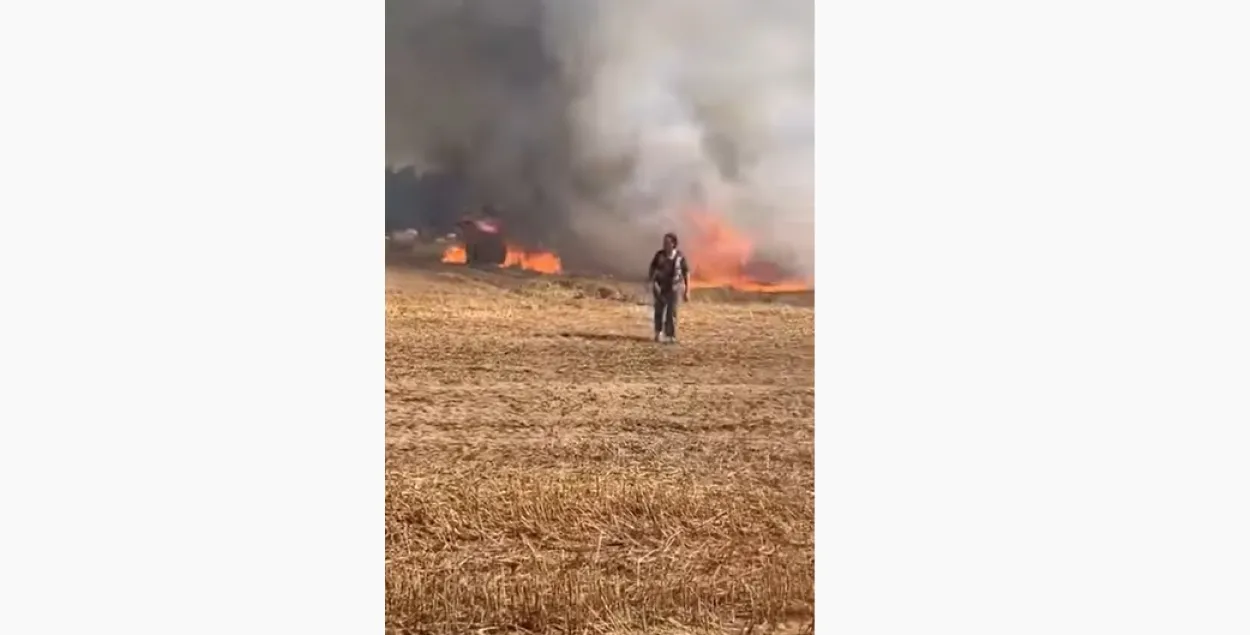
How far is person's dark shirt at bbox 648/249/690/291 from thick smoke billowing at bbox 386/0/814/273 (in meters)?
0.10


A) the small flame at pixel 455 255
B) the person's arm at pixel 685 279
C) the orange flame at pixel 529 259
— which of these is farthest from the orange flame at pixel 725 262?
the small flame at pixel 455 255

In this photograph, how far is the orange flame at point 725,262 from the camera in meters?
3.14

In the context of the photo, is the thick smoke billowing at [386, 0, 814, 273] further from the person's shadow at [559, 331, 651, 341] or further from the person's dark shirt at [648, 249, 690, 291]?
the person's shadow at [559, 331, 651, 341]

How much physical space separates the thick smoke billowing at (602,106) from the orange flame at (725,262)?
0.07 metres

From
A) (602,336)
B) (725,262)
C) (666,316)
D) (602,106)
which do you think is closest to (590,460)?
(602,336)

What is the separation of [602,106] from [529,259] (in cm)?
55

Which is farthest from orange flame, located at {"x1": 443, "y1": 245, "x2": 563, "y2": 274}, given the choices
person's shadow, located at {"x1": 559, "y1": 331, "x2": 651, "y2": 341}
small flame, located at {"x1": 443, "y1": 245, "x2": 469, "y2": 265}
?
person's shadow, located at {"x1": 559, "y1": 331, "x2": 651, "y2": 341}

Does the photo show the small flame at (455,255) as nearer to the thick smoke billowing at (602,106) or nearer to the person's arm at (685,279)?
the thick smoke billowing at (602,106)

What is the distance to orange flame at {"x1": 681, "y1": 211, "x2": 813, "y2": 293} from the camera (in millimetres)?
3145
